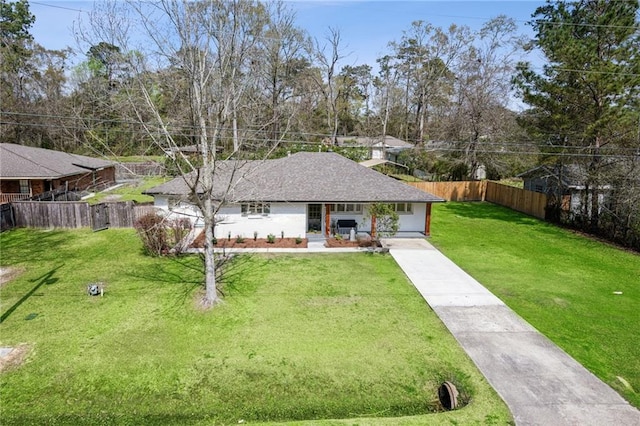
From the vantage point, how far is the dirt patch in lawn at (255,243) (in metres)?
17.6

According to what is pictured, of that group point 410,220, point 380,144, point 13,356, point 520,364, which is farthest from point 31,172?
point 380,144

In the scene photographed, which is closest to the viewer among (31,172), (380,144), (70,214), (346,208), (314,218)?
(346,208)

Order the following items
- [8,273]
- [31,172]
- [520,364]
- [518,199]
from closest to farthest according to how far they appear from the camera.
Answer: [520,364]
[8,273]
[31,172]
[518,199]

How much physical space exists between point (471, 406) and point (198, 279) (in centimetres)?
938

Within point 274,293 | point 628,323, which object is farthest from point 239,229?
point 628,323

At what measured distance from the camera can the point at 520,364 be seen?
8445mm

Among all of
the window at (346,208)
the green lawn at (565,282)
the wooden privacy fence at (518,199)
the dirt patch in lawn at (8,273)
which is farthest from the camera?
the wooden privacy fence at (518,199)

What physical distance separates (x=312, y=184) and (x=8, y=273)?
1248 centimetres

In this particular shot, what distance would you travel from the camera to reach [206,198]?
436 inches

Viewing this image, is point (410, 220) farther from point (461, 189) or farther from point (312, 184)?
point (461, 189)

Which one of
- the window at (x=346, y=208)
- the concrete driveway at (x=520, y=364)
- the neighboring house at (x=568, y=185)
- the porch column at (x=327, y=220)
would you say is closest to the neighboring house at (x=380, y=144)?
the neighboring house at (x=568, y=185)

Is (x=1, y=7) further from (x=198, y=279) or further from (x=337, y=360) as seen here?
(x=337, y=360)

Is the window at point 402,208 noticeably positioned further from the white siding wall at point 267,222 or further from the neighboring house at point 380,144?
the neighboring house at point 380,144

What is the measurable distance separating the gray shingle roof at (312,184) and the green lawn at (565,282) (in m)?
3.32
